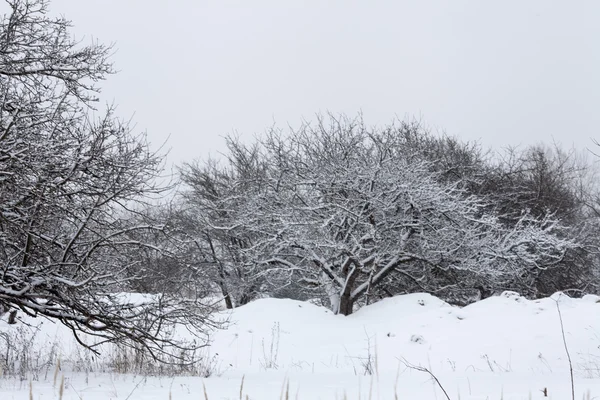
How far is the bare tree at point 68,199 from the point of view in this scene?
5.88 meters

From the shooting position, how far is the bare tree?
231 inches

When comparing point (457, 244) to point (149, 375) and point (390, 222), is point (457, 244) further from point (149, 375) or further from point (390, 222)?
point (149, 375)

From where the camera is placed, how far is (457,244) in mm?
15773

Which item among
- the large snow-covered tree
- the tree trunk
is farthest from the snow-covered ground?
the large snow-covered tree

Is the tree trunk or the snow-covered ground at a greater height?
the tree trunk

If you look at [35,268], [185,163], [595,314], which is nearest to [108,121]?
[35,268]

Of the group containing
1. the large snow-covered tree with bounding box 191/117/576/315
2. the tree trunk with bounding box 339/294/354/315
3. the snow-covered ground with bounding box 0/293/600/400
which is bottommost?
the snow-covered ground with bounding box 0/293/600/400

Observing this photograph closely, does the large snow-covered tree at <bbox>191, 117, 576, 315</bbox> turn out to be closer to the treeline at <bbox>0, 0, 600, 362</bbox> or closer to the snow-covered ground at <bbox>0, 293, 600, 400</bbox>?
the treeline at <bbox>0, 0, 600, 362</bbox>

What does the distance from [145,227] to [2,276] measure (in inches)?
61.1

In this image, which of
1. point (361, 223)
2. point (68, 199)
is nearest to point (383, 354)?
point (361, 223)

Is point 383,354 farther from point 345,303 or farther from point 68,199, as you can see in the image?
point 68,199

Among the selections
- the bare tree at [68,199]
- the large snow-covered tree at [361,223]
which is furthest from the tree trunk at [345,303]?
the bare tree at [68,199]

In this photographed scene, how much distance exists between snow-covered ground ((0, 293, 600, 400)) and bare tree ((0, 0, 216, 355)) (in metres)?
0.77

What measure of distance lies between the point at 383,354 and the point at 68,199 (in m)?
6.94
